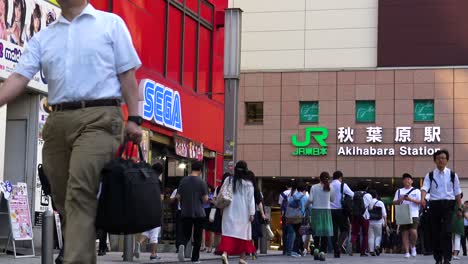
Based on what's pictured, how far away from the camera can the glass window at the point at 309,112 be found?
154 feet

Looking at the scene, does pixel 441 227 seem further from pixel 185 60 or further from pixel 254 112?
pixel 254 112

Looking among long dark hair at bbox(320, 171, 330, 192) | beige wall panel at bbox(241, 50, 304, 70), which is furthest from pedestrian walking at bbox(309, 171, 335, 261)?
beige wall panel at bbox(241, 50, 304, 70)

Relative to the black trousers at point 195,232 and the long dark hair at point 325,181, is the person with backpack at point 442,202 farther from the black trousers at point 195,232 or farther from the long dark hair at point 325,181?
the long dark hair at point 325,181

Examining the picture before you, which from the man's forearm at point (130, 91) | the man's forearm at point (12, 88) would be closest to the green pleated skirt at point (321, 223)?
the man's forearm at point (130, 91)

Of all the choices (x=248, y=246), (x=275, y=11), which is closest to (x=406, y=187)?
(x=248, y=246)

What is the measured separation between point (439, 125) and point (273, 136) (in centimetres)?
785

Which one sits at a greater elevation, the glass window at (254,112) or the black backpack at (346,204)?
the glass window at (254,112)

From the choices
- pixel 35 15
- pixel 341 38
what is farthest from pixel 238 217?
pixel 341 38

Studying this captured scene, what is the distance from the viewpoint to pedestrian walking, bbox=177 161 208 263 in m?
16.2

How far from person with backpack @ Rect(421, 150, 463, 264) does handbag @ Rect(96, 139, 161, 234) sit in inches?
387

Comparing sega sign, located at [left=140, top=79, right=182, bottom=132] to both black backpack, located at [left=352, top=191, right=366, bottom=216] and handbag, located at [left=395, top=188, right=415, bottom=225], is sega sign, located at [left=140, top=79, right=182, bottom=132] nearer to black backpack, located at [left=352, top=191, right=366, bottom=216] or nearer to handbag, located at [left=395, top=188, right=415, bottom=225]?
black backpack, located at [left=352, top=191, right=366, bottom=216]

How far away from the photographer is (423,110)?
4559cm

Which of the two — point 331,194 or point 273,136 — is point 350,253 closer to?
point 331,194

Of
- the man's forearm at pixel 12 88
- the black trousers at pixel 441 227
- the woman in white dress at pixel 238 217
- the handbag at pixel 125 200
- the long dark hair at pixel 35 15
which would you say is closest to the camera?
the handbag at pixel 125 200
